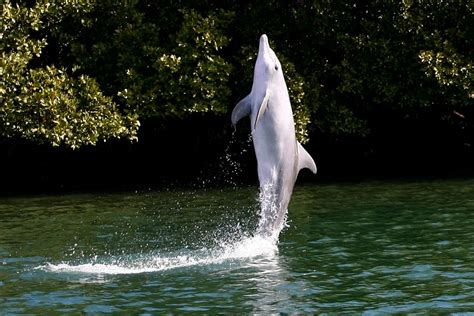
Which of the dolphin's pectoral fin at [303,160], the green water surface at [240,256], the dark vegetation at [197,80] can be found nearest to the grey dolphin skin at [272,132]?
the dolphin's pectoral fin at [303,160]

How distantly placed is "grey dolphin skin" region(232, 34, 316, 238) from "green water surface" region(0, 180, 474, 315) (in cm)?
125

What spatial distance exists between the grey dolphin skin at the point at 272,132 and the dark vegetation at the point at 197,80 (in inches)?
575

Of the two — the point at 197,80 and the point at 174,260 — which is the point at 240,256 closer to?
the point at 174,260

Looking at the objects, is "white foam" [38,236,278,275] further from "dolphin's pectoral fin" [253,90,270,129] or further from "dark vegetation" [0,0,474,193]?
"dark vegetation" [0,0,474,193]

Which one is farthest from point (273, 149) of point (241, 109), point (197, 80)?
point (197, 80)

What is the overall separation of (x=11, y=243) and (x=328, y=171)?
17319 millimetres

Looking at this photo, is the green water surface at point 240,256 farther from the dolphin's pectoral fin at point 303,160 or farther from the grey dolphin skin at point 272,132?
the dolphin's pectoral fin at point 303,160

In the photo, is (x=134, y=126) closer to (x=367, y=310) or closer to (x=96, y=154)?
(x=96, y=154)

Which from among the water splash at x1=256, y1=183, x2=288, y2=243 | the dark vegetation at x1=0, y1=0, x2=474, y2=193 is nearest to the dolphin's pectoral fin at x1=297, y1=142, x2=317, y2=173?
the water splash at x1=256, y1=183, x2=288, y2=243

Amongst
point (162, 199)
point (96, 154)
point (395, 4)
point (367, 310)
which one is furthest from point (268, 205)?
point (96, 154)

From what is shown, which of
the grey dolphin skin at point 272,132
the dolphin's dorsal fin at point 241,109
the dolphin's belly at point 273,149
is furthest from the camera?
the dolphin's belly at point 273,149

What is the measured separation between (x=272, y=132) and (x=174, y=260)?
316 centimetres

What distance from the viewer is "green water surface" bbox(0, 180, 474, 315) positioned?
14.2m

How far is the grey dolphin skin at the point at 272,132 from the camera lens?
15.8 metres
